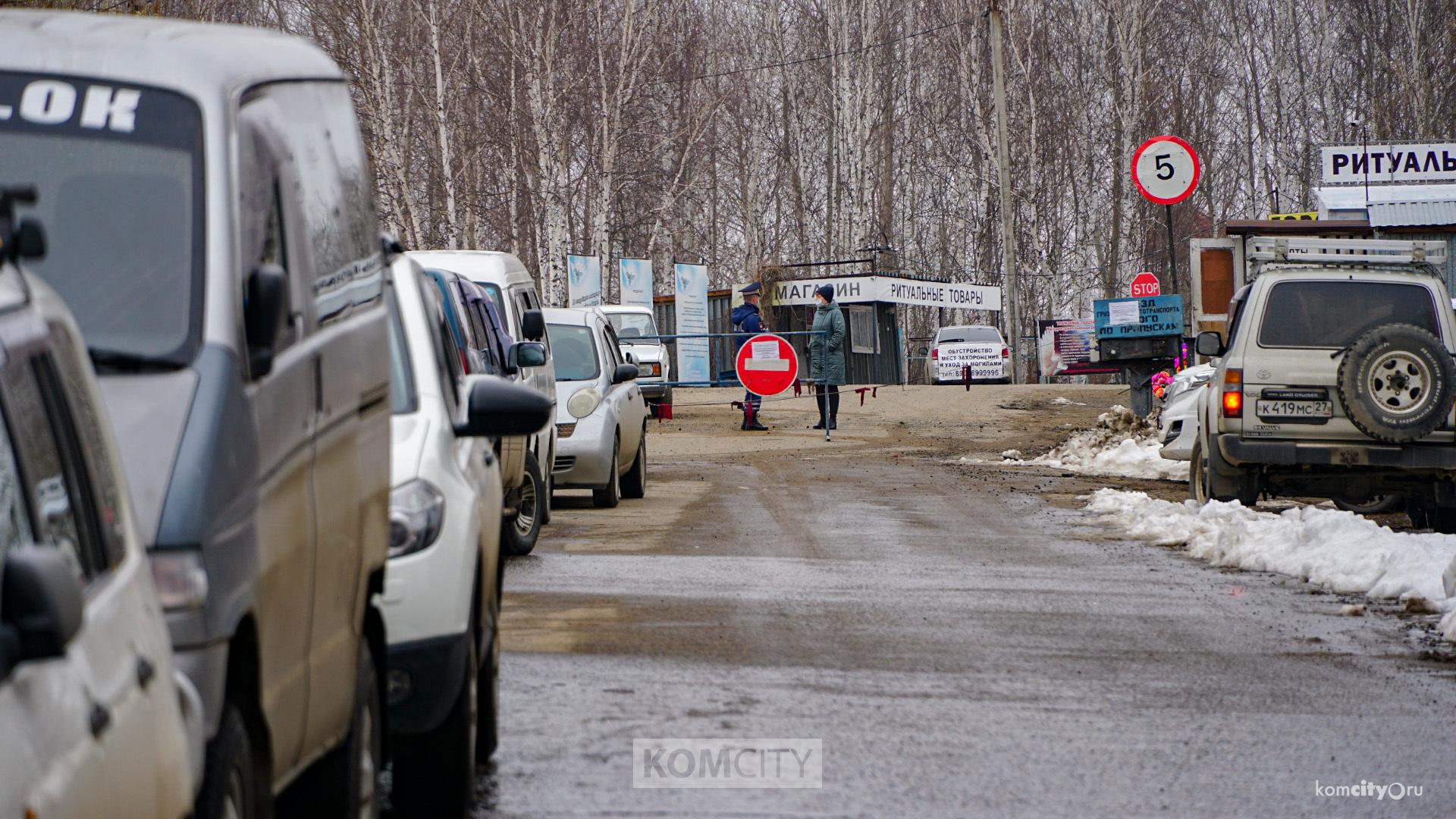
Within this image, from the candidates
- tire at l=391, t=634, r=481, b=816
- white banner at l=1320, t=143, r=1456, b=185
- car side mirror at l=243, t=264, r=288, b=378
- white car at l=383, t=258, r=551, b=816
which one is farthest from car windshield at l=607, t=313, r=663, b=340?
car side mirror at l=243, t=264, r=288, b=378

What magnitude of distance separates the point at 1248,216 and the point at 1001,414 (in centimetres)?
4334

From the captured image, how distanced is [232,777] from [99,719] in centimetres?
75

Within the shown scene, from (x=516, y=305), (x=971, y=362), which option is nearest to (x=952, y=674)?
(x=516, y=305)

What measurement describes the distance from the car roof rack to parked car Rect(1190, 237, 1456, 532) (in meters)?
0.23

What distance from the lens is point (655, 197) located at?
63.5 meters

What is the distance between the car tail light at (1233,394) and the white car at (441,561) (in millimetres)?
8426

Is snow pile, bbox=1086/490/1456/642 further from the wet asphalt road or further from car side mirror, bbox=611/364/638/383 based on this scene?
car side mirror, bbox=611/364/638/383

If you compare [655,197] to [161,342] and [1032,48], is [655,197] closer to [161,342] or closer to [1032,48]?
[1032,48]

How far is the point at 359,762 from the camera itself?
441 centimetres

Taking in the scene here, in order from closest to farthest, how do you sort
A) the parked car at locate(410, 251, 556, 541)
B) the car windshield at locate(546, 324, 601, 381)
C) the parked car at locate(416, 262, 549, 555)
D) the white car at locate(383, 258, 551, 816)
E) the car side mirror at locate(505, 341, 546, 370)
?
the white car at locate(383, 258, 551, 816), the parked car at locate(416, 262, 549, 555), the car side mirror at locate(505, 341, 546, 370), the parked car at locate(410, 251, 556, 541), the car windshield at locate(546, 324, 601, 381)

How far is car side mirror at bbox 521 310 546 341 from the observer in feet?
46.4

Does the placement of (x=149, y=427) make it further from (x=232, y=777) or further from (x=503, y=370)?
(x=503, y=370)

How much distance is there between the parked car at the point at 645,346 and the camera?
104 feet

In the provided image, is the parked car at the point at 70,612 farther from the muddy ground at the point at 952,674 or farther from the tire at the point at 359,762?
the muddy ground at the point at 952,674
